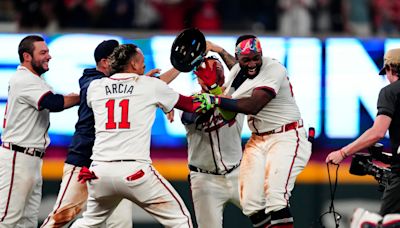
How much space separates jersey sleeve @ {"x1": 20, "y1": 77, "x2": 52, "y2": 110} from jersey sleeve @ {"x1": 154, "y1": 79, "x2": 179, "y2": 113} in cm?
162

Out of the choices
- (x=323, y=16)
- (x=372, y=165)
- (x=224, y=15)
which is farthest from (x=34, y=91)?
(x=323, y=16)

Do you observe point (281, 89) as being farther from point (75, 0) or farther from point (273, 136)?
point (75, 0)

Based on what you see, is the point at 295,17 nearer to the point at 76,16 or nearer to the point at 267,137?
the point at 76,16

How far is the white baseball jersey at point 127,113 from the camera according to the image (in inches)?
379

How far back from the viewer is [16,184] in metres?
10.9

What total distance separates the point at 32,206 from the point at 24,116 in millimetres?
954

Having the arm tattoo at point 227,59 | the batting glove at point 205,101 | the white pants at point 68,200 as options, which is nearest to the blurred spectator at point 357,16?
the arm tattoo at point 227,59

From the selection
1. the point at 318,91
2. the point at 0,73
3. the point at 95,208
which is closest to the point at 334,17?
the point at 318,91

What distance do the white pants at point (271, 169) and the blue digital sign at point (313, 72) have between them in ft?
9.11

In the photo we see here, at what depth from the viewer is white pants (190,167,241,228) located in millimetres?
11039

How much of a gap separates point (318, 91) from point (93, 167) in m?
4.56

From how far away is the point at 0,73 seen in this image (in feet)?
43.6

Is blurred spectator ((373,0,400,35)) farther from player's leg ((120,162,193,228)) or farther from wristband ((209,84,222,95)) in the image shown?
player's leg ((120,162,193,228))

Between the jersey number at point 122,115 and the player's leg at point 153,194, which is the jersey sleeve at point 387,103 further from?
the jersey number at point 122,115
